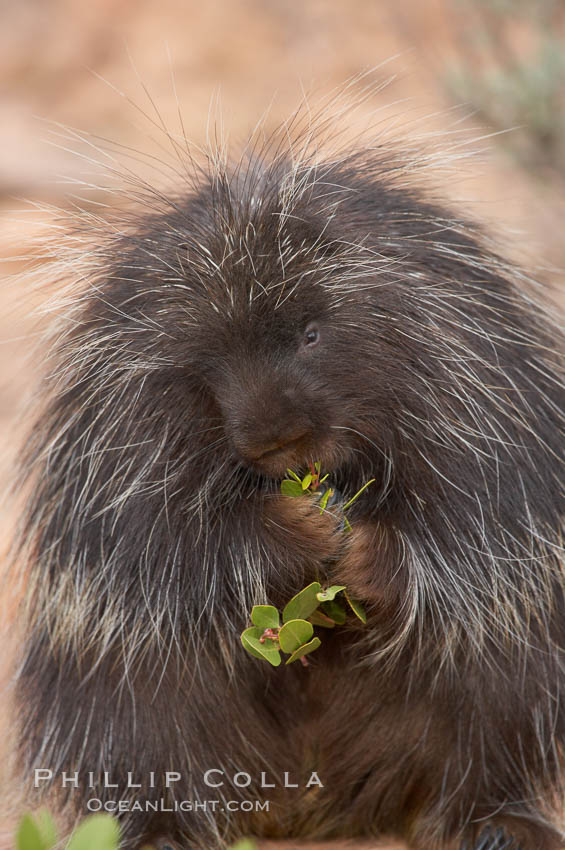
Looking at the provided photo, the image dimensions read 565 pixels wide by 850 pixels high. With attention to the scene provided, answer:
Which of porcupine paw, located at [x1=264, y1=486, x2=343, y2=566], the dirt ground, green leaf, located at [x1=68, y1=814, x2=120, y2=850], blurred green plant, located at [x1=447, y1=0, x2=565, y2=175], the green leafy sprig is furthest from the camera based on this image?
the dirt ground

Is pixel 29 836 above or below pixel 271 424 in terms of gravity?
below

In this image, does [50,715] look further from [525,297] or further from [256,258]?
[525,297]

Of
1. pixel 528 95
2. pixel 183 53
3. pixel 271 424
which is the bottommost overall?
pixel 271 424

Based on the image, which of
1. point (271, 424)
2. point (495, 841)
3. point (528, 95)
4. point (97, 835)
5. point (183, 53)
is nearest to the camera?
point (97, 835)

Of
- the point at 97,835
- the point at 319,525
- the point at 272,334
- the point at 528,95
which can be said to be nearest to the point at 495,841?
the point at 319,525

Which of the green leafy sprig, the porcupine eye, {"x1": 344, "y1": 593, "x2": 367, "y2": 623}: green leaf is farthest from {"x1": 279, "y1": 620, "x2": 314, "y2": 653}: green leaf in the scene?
the porcupine eye

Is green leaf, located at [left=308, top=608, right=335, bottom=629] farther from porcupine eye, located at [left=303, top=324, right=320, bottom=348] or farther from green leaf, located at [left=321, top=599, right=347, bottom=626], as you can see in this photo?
porcupine eye, located at [left=303, top=324, right=320, bottom=348]

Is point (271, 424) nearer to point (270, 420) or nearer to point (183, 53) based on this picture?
point (270, 420)
